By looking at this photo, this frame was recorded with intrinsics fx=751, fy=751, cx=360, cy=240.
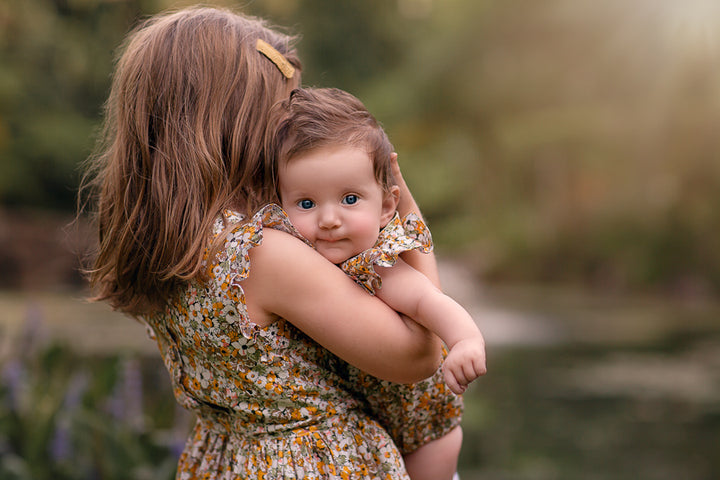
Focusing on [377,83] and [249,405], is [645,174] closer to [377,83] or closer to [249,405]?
[377,83]

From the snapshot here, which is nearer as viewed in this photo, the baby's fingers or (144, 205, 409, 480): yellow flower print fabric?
the baby's fingers

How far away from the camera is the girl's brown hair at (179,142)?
1159mm

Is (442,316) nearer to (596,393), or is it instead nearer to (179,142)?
(179,142)

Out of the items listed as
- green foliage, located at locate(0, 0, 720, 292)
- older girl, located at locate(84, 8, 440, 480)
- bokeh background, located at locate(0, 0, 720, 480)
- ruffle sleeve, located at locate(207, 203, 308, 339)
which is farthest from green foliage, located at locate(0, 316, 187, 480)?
green foliage, located at locate(0, 0, 720, 292)

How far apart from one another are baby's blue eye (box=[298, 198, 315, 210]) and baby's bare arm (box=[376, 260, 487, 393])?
137mm

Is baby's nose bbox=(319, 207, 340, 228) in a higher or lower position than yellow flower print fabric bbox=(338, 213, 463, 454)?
higher

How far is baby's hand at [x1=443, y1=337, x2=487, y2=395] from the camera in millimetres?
928

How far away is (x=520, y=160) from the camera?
692 centimetres

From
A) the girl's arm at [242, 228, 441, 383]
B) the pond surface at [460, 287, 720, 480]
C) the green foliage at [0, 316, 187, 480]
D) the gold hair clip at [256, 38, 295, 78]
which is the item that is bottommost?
the pond surface at [460, 287, 720, 480]

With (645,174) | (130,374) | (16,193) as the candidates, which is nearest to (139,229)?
(130,374)

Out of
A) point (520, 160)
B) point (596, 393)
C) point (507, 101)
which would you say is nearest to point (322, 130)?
point (596, 393)

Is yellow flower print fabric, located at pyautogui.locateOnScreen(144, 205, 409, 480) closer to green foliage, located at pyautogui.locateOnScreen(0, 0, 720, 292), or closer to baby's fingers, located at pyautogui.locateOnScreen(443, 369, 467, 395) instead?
baby's fingers, located at pyautogui.locateOnScreen(443, 369, 467, 395)

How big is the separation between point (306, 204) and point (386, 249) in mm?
138

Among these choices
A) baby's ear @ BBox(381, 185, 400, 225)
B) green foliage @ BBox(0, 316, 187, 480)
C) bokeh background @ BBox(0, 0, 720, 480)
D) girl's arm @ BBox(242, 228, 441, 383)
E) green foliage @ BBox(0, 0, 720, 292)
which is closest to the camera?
girl's arm @ BBox(242, 228, 441, 383)
